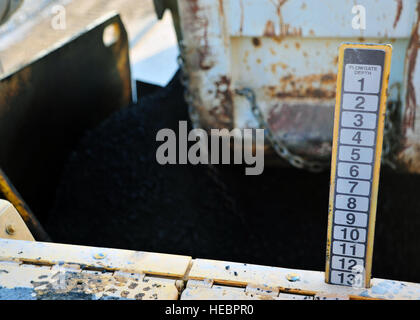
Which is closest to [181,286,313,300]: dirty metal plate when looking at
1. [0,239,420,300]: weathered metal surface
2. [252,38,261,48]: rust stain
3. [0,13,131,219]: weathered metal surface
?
[0,239,420,300]: weathered metal surface

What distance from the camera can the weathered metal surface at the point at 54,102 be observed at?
256cm

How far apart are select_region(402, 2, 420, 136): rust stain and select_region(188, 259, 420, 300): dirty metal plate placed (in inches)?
45.1

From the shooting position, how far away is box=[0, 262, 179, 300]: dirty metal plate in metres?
1.19

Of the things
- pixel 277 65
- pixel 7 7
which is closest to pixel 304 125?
pixel 277 65

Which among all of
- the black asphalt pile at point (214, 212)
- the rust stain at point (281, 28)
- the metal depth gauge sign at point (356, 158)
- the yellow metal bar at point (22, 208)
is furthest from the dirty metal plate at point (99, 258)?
the rust stain at point (281, 28)

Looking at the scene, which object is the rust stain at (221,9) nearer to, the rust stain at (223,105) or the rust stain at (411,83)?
the rust stain at (223,105)

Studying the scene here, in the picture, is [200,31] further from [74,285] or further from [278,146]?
[74,285]

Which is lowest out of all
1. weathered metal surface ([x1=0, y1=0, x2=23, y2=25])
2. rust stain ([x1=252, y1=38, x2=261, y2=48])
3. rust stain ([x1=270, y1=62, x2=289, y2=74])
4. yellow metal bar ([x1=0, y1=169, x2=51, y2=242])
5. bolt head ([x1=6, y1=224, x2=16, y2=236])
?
yellow metal bar ([x1=0, y1=169, x2=51, y2=242])

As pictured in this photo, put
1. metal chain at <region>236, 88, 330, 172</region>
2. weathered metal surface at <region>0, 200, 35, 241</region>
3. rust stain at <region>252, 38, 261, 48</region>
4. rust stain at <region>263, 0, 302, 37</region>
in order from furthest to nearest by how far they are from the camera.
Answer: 1. metal chain at <region>236, 88, 330, 172</region>
2. rust stain at <region>252, 38, 261, 48</region>
3. rust stain at <region>263, 0, 302, 37</region>
4. weathered metal surface at <region>0, 200, 35, 241</region>

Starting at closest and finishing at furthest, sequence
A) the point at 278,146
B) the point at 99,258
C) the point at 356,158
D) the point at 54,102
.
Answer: the point at 356,158 < the point at 99,258 < the point at 278,146 < the point at 54,102

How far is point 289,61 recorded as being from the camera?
2.25 meters

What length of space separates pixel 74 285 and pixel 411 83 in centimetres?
156

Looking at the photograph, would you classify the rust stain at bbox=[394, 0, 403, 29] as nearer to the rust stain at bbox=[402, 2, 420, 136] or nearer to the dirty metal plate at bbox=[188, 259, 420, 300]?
the rust stain at bbox=[402, 2, 420, 136]
